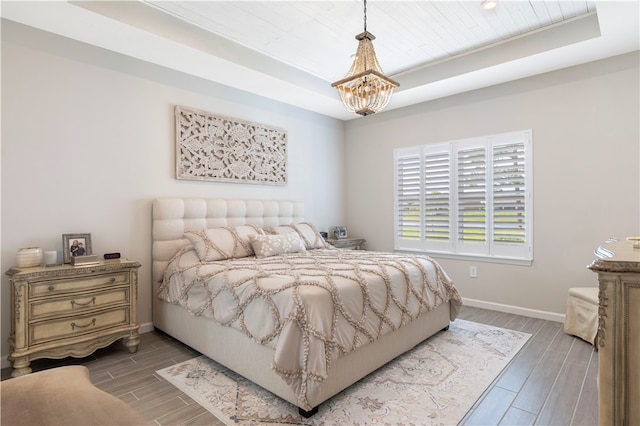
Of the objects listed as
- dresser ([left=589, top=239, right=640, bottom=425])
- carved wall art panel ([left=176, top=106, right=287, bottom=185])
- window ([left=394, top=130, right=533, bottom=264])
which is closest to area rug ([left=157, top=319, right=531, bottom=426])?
dresser ([left=589, top=239, right=640, bottom=425])

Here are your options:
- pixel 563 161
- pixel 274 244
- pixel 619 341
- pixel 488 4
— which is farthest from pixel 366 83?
pixel 563 161

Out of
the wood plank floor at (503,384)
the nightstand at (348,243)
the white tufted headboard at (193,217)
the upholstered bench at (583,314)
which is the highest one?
the white tufted headboard at (193,217)

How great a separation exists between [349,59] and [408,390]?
331 centimetres

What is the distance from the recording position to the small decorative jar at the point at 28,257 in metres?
2.59

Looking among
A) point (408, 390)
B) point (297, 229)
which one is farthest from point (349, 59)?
point (408, 390)

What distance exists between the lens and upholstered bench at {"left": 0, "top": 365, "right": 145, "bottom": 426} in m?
0.99

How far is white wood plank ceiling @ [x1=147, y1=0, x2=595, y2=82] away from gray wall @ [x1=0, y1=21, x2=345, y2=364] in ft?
2.73

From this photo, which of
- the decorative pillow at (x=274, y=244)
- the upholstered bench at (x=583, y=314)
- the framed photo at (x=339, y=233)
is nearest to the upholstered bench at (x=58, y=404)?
the decorative pillow at (x=274, y=244)

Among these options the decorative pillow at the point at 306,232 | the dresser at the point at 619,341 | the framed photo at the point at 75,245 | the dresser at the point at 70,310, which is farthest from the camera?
the decorative pillow at the point at 306,232

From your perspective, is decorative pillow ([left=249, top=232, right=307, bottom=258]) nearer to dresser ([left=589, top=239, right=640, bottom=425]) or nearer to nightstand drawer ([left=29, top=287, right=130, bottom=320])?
nightstand drawer ([left=29, top=287, right=130, bottom=320])

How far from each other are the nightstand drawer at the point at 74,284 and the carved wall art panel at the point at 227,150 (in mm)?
1240

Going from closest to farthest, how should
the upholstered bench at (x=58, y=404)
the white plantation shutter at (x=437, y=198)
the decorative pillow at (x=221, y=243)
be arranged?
the upholstered bench at (x=58, y=404) < the decorative pillow at (x=221, y=243) < the white plantation shutter at (x=437, y=198)

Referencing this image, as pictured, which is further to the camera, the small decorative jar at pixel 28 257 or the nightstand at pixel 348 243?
the nightstand at pixel 348 243

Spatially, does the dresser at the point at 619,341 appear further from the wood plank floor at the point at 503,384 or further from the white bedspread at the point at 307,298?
the white bedspread at the point at 307,298
